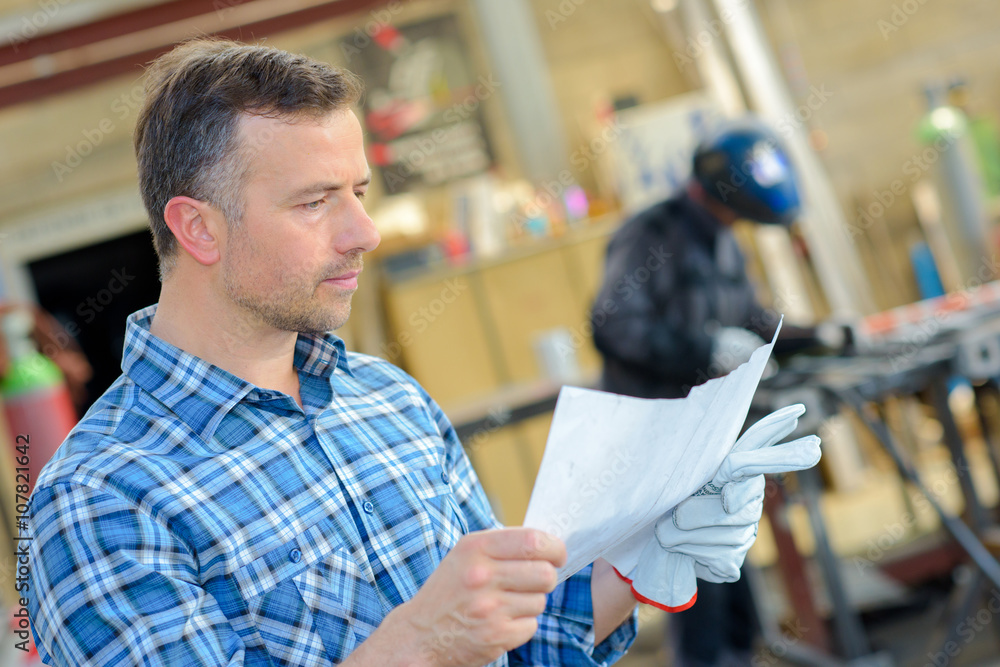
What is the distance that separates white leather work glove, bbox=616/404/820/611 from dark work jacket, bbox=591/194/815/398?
161 cm

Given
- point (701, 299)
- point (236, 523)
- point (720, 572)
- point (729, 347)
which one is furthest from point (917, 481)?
point (236, 523)

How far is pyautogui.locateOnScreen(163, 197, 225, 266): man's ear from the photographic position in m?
0.90

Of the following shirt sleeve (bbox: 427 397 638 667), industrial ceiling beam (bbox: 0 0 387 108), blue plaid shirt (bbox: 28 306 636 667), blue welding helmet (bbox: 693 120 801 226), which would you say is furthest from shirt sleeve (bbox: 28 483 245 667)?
industrial ceiling beam (bbox: 0 0 387 108)

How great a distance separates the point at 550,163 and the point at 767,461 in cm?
425

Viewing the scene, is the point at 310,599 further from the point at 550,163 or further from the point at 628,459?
the point at 550,163

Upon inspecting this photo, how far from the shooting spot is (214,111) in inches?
34.5

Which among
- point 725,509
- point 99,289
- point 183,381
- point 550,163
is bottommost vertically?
point 725,509

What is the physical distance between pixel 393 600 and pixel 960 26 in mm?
5294

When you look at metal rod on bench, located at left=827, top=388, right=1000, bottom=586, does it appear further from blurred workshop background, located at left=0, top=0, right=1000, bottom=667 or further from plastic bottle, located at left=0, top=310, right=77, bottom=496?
plastic bottle, located at left=0, top=310, right=77, bottom=496

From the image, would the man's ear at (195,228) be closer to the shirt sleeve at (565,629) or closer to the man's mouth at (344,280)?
the man's mouth at (344,280)

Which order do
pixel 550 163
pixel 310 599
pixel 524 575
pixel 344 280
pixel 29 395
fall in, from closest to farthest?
pixel 524 575, pixel 310 599, pixel 344 280, pixel 29 395, pixel 550 163

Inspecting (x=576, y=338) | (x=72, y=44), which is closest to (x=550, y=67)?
(x=576, y=338)

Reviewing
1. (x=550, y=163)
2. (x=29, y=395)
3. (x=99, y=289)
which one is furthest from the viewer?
(x=99, y=289)

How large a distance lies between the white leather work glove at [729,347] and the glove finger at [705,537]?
1594 mm
